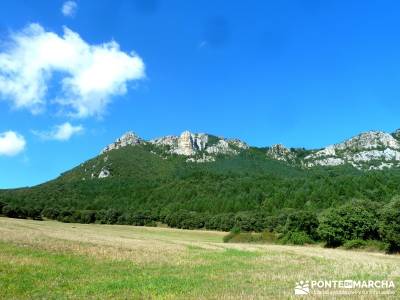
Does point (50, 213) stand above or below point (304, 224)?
above

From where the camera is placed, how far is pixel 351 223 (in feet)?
263

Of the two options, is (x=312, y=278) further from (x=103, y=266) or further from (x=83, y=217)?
(x=83, y=217)

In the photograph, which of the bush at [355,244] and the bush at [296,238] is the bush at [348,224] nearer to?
the bush at [296,238]

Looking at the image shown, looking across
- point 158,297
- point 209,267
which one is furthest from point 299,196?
point 158,297

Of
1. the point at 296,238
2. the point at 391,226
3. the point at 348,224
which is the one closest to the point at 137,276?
the point at 391,226

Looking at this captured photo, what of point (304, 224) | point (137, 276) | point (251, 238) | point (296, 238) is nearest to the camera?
point (137, 276)

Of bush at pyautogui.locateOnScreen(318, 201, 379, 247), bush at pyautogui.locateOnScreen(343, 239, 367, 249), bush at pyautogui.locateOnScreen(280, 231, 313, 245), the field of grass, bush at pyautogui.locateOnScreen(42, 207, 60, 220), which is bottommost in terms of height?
the field of grass

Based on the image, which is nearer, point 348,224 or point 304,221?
point 348,224

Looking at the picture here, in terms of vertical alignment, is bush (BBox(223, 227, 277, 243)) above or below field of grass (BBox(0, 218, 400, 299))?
above

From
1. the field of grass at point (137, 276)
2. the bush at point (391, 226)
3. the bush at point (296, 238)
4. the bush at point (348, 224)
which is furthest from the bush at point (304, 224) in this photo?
the field of grass at point (137, 276)

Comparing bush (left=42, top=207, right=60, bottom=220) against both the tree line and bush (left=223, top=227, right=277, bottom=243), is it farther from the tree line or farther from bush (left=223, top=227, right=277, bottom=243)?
bush (left=223, top=227, right=277, bottom=243)

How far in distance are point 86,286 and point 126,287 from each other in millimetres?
1874

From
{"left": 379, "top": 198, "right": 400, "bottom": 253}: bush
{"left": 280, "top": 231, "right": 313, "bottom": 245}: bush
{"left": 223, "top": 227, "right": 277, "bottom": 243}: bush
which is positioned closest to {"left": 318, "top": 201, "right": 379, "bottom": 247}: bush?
{"left": 280, "top": 231, "right": 313, "bottom": 245}: bush

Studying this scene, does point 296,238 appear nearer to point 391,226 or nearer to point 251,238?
point 251,238
